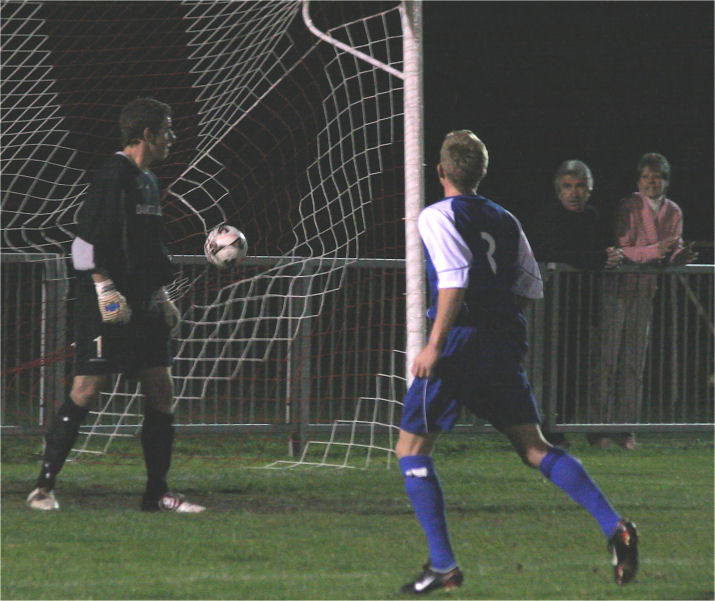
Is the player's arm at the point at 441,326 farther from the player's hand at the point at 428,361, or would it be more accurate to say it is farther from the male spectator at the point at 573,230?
the male spectator at the point at 573,230

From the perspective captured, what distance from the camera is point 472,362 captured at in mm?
5348

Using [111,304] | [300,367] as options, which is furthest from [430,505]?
[300,367]

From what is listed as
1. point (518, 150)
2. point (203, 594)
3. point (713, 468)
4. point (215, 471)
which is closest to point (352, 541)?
point (203, 594)

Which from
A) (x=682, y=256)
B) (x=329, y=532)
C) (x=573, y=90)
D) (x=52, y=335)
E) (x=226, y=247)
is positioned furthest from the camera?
(x=573, y=90)

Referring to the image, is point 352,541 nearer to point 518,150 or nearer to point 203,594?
point 203,594

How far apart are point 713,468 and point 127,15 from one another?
11414 millimetres

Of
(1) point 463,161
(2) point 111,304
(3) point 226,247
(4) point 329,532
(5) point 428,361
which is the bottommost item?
(4) point 329,532

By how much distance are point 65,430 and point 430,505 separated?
239 centimetres

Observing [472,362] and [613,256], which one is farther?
[613,256]

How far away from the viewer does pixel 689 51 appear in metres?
18.5

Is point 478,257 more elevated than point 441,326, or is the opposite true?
point 478,257

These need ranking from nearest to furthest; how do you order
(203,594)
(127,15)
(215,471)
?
(203,594) → (215,471) → (127,15)

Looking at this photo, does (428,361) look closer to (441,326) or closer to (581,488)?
(441,326)

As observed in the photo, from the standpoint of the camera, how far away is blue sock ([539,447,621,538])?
5316 millimetres
